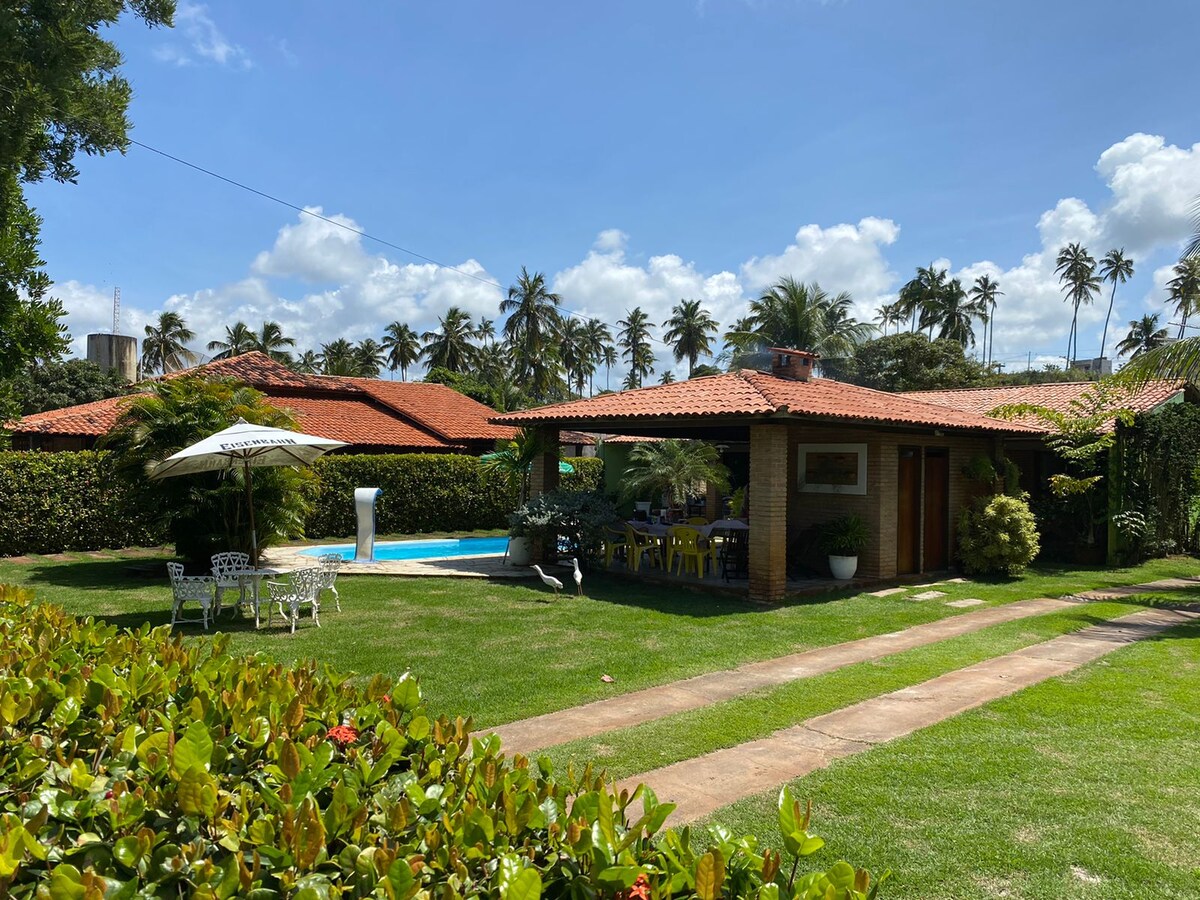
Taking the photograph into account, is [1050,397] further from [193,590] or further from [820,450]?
[193,590]

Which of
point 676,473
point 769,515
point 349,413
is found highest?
point 349,413

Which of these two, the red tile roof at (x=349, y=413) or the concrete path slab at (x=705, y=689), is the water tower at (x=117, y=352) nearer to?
the red tile roof at (x=349, y=413)

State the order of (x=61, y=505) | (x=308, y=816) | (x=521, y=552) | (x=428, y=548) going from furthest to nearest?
1. (x=428, y=548)
2. (x=61, y=505)
3. (x=521, y=552)
4. (x=308, y=816)

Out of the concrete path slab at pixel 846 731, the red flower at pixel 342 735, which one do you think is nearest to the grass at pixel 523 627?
the concrete path slab at pixel 846 731

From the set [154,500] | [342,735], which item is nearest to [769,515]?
[342,735]

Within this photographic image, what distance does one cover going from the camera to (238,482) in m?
13.5

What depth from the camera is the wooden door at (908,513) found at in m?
14.8

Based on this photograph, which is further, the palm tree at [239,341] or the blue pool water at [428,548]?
the palm tree at [239,341]

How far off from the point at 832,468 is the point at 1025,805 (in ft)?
34.2

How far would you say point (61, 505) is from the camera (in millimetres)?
16031

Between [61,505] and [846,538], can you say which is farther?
[61,505]

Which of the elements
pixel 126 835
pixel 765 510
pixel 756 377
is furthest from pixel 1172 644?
pixel 126 835

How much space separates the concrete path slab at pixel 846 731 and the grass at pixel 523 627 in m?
1.70

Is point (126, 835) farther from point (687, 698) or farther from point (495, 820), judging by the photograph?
point (687, 698)
